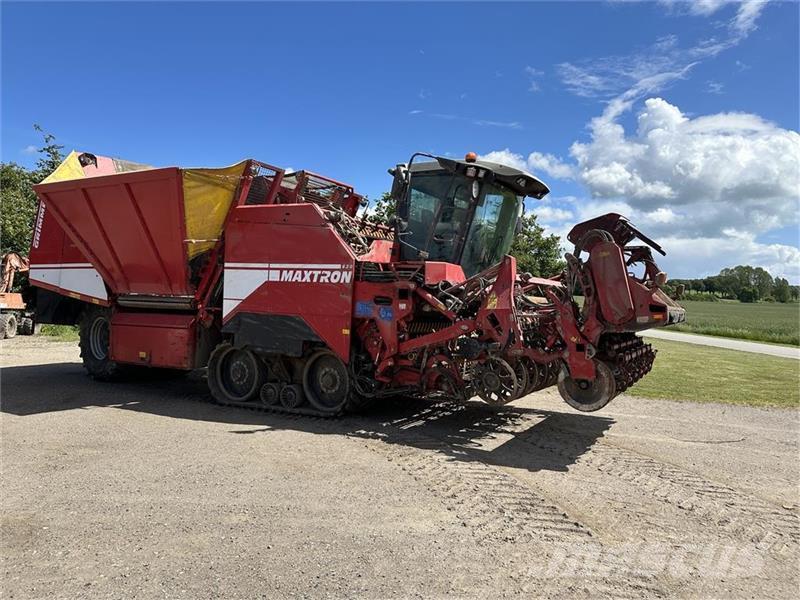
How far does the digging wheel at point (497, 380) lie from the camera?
589 cm

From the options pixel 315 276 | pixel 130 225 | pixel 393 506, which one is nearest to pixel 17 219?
pixel 130 225

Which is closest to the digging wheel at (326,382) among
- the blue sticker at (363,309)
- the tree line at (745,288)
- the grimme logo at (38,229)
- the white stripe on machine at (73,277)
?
the blue sticker at (363,309)

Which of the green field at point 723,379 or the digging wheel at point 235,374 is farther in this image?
the green field at point 723,379

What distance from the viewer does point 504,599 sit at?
2914 mm

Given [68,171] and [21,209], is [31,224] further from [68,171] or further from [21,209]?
[68,171]

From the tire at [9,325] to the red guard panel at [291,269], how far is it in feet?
42.9

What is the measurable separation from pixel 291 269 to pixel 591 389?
373 centimetres

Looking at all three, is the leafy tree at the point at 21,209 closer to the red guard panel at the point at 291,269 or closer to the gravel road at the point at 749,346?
the red guard panel at the point at 291,269

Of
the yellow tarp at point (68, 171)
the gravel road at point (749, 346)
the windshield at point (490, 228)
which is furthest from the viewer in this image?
the gravel road at point (749, 346)

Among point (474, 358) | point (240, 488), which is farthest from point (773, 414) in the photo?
point (240, 488)

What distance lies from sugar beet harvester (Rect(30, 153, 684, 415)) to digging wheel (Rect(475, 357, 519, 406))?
0.07 ft

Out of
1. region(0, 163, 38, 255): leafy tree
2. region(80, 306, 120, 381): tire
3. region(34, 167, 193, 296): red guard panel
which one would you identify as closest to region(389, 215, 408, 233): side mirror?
region(34, 167, 193, 296): red guard panel

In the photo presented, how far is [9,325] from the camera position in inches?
672

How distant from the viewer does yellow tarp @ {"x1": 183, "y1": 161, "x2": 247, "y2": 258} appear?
7242mm
